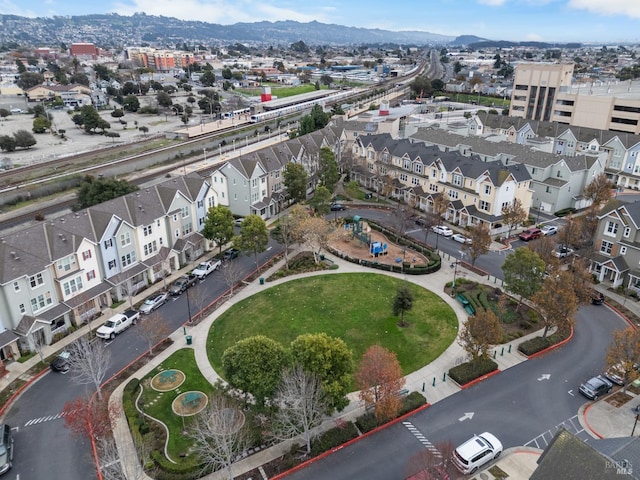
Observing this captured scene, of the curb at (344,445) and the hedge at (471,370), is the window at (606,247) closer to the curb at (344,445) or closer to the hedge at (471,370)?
the hedge at (471,370)

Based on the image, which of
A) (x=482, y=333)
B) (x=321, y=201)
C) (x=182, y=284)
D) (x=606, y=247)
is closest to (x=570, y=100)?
(x=606, y=247)

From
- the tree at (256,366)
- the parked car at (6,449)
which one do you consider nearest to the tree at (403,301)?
the tree at (256,366)

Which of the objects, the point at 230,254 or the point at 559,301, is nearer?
the point at 559,301

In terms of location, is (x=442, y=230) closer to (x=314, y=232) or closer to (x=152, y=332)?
(x=314, y=232)

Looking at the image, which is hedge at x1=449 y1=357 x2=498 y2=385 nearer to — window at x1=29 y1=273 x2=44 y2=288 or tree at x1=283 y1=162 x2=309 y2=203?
window at x1=29 y1=273 x2=44 y2=288

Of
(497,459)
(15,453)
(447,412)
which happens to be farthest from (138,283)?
(497,459)
